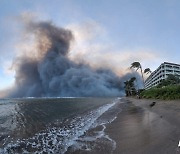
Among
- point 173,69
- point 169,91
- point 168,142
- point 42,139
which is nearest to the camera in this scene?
point 168,142

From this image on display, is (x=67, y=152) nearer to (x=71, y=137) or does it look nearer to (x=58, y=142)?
(x=58, y=142)

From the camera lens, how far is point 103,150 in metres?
11.6

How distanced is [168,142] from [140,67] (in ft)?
303

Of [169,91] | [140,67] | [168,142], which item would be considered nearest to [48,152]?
[168,142]

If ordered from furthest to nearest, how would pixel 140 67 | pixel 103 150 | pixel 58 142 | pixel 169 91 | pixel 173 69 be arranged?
1. pixel 173 69
2. pixel 140 67
3. pixel 169 91
4. pixel 58 142
5. pixel 103 150

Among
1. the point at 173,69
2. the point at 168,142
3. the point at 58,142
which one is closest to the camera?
the point at 168,142

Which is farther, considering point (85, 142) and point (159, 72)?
point (159, 72)

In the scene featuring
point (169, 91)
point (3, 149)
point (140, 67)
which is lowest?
point (3, 149)

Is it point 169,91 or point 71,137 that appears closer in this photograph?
point 71,137

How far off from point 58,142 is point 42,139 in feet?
5.32

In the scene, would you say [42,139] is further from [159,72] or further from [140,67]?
[159,72]

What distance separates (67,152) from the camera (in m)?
11.9

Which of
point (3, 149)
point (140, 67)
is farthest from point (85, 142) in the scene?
point (140, 67)

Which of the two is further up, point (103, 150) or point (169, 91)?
point (169, 91)
